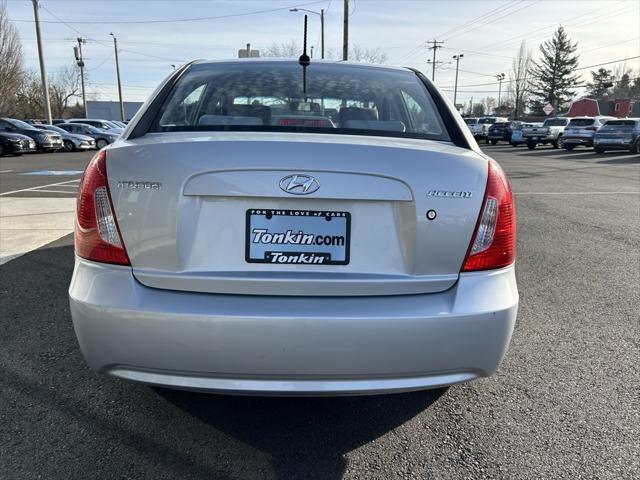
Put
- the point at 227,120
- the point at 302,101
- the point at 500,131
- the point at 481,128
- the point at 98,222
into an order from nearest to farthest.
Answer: the point at 98,222
the point at 227,120
the point at 302,101
the point at 500,131
the point at 481,128

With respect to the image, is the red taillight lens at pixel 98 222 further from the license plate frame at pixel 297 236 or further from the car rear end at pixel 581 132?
the car rear end at pixel 581 132

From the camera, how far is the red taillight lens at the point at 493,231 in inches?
79.8

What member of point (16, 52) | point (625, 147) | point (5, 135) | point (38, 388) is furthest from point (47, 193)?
point (16, 52)

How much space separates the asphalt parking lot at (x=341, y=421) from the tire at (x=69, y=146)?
24.2 m

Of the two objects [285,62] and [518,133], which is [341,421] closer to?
[285,62]

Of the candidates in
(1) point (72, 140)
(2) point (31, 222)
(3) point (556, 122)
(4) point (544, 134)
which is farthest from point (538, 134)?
(2) point (31, 222)

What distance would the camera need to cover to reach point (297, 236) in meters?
1.94

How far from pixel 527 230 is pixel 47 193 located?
8456mm

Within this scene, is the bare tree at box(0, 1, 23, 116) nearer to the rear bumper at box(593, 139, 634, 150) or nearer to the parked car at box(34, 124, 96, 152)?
the parked car at box(34, 124, 96, 152)

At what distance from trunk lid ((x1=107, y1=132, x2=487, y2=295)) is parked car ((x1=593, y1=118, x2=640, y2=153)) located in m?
26.2

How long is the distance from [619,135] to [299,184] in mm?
26917

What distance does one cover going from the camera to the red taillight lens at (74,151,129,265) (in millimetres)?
1988

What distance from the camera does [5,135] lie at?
20797mm

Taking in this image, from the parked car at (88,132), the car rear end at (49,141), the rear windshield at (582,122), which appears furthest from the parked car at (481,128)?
the car rear end at (49,141)
